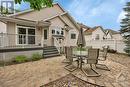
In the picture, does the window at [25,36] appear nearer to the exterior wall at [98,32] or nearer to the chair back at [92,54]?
the chair back at [92,54]

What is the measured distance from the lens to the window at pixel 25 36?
1303 cm

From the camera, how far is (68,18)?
2036 cm

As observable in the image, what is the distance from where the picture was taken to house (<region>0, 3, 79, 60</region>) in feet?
40.5

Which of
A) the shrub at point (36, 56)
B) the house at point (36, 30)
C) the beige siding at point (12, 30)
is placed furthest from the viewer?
the beige siding at point (12, 30)

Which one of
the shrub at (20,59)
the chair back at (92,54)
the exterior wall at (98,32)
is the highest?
the exterior wall at (98,32)

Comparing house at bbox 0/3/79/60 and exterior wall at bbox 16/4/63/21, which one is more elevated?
exterior wall at bbox 16/4/63/21

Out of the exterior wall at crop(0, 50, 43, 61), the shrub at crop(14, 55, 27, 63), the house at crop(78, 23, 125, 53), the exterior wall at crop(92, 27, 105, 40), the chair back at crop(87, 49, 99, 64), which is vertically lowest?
the shrub at crop(14, 55, 27, 63)

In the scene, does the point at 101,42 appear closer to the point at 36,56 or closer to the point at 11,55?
the point at 36,56

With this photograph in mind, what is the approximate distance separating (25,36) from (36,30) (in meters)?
2.67

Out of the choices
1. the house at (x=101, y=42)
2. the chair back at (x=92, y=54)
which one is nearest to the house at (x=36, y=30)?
the house at (x=101, y=42)

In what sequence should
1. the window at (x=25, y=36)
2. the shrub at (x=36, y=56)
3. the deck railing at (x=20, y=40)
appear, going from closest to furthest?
1. the deck railing at (x=20, y=40)
2. the shrub at (x=36, y=56)
3. the window at (x=25, y=36)

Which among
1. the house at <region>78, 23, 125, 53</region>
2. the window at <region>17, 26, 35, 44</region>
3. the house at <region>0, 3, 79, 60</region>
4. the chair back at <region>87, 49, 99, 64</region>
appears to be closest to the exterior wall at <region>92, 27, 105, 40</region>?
the house at <region>78, 23, 125, 53</region>

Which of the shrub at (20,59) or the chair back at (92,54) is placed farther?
the shrub at (20,59)

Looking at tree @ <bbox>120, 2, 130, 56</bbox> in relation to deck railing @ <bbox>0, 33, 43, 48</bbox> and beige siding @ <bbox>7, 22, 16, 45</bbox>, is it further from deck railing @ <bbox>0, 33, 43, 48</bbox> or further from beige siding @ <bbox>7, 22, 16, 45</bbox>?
beige siding @ <bbox>7, 22, 16, 45</bbox>
